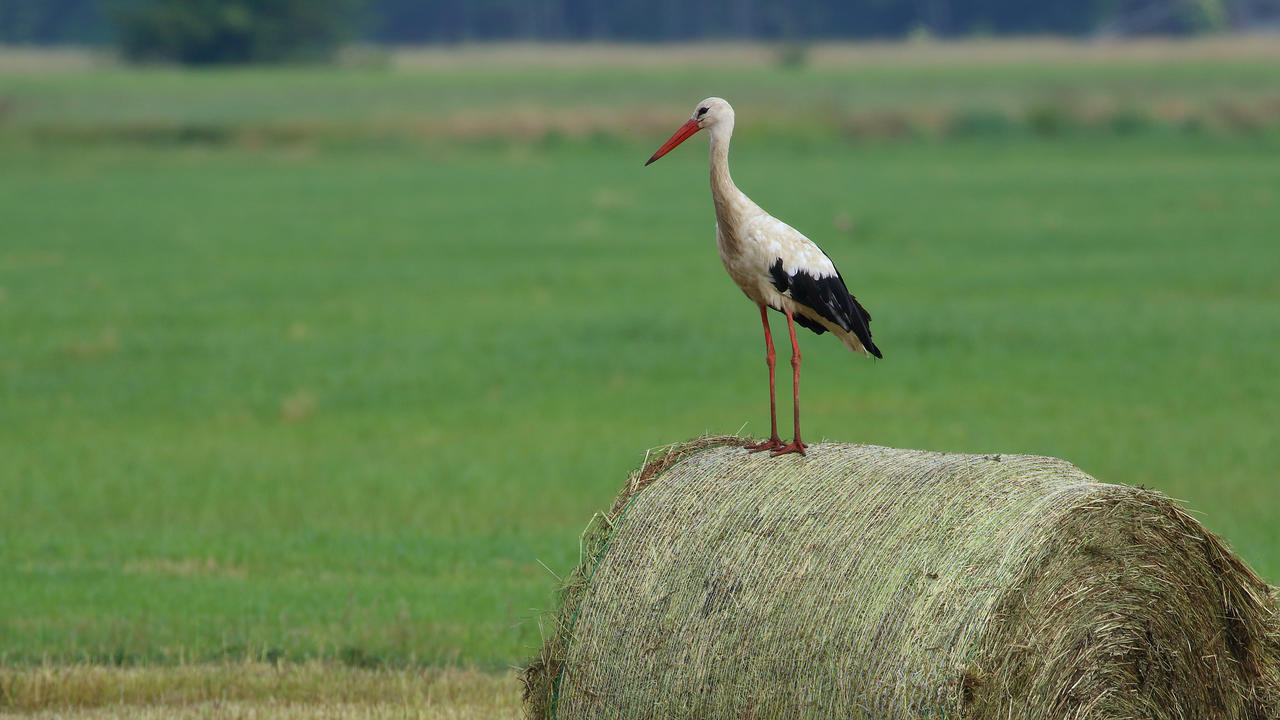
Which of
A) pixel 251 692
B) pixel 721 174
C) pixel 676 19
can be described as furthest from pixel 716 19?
pixel 721 174

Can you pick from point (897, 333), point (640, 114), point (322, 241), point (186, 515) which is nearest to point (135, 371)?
point (186, 515)

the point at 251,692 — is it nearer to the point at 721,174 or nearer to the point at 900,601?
the point at 721,174

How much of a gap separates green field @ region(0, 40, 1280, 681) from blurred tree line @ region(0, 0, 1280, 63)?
238ft

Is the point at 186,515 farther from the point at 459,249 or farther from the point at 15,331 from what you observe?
the point at 459,249

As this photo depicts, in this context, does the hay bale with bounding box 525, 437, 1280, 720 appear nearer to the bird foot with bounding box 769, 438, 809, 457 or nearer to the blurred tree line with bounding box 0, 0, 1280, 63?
the bird foot with bounding box 769, 438, 809, 457

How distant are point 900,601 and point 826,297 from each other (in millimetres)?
1535

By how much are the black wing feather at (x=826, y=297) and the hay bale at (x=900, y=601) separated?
0.55m

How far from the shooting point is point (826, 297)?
7.07 m

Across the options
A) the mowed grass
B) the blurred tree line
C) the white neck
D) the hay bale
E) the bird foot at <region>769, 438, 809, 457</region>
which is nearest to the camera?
the hay bale

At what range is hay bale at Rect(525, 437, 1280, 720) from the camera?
19.8 feet

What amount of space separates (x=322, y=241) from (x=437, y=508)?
73.3ft

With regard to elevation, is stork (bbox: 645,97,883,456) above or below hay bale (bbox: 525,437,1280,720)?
above

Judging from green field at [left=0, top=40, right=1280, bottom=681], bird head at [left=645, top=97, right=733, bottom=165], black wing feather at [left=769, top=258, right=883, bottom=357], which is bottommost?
green field at [left=0, top=40, right=1280, bottom=681]

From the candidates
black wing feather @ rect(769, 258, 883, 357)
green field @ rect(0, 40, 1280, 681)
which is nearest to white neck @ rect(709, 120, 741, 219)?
black wing feather @ rect(769, 258, 883, 357)
